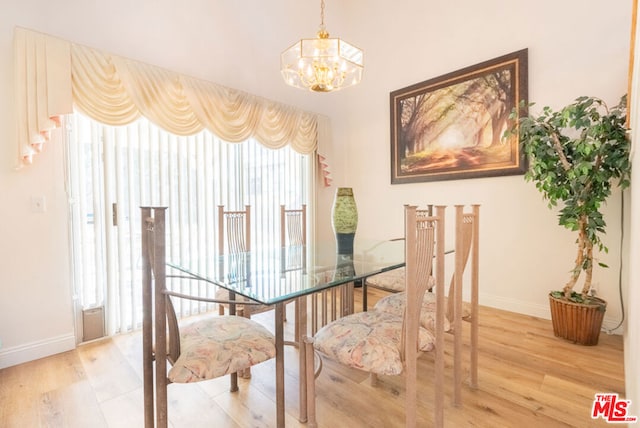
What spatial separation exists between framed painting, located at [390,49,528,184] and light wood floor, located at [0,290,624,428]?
5.41 feet

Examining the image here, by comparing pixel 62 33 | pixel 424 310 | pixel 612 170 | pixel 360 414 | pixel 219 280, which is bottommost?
pixel 360 414

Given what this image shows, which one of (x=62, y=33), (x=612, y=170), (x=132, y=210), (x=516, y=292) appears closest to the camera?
(x=612, y=170)

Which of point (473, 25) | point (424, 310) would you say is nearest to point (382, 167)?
point (473, 25)

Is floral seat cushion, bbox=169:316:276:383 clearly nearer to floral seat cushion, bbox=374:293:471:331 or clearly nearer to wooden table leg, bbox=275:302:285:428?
wooden table leg, bbox=275:302:285:428

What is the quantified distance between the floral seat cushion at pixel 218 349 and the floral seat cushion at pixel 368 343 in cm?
27

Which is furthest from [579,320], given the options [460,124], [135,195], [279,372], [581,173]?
[135,195]

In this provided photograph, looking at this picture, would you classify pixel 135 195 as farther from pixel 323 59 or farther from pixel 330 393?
pixel 330 393

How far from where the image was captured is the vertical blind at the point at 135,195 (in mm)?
2379

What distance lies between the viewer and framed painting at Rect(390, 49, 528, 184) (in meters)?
2.82

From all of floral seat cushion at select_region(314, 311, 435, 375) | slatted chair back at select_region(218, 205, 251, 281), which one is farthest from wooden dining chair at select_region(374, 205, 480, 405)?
slatted chair back at select_region(218, 205, 251, 281)

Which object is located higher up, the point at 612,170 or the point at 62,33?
the point at 62,33

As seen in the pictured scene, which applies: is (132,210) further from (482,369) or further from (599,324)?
(599,324)

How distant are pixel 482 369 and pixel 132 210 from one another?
293 centimetres

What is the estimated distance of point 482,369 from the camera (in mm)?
1944
